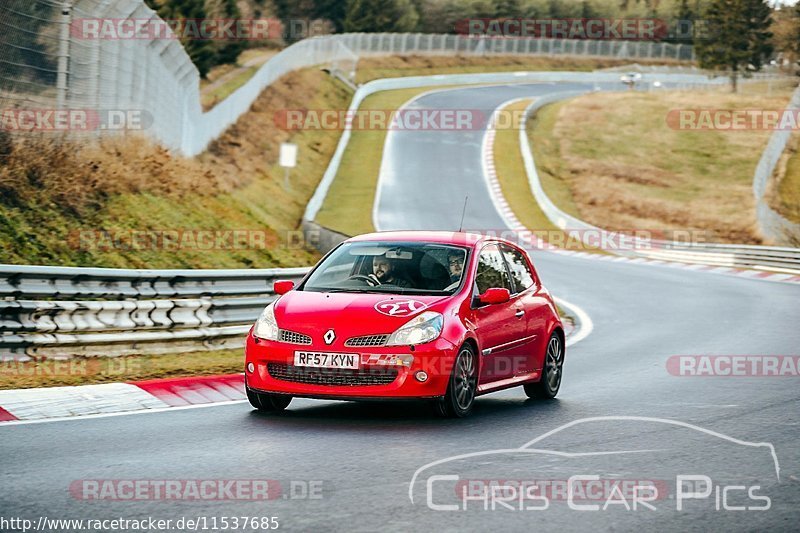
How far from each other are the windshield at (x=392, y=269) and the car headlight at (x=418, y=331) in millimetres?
575

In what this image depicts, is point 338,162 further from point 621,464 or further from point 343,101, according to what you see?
point 621,464

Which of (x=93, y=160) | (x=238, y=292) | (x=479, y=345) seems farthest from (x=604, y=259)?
(x=479, y=345)

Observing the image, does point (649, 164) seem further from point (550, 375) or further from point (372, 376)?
point (372, 376)

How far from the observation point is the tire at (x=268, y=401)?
10.2 meters

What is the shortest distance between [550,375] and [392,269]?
7.11ft

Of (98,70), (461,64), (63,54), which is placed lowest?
(98,70)

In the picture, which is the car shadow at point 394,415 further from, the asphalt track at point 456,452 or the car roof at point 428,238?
the car roof at point 428,238

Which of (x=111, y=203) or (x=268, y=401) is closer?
(x=268, y=401)

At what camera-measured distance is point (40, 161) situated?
17672mm

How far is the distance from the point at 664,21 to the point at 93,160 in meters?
113

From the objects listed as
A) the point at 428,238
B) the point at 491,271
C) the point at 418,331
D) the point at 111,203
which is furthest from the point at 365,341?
the point at 111,203

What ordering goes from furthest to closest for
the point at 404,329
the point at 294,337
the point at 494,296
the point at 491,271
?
the point at 491,271, the point at 494,296, the point at 294,337, the point at 404,329

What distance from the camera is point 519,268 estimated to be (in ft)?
40.0

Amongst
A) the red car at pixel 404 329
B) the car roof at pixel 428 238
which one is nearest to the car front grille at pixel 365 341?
the red car at pixel 404 329
